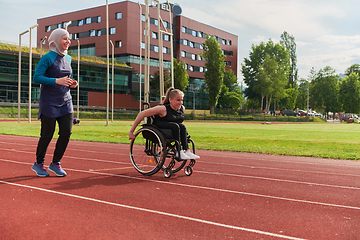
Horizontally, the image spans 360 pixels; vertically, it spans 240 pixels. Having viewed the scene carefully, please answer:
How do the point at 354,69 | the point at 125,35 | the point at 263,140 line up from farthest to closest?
the point at 354,69
the point at 125,35
the point at 263,140

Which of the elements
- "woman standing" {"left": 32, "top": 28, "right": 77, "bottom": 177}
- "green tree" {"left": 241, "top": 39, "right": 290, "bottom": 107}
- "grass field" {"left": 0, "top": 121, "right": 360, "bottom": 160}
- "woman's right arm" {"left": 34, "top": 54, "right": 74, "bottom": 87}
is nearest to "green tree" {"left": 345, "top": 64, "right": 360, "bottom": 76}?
"green tree" {"left": 241, "top": 39, "right": 290, "bottom": 107}

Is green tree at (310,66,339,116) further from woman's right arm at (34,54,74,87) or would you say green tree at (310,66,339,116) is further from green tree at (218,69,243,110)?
woman's right arm at (34,54,74,87)

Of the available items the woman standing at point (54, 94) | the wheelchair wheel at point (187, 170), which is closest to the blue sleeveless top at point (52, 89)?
the woman standing at point (54, 94)

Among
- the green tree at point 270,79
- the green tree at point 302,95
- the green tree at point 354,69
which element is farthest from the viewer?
the green tree at point 354,69

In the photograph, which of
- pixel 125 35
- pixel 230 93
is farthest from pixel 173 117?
pixel 230 93

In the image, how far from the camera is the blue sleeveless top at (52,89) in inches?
219

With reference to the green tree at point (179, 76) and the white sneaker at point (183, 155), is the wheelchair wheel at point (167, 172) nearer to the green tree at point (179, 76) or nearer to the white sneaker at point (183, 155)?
the white sneaker at point (183, 155)

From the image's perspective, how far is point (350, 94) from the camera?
80.3 m

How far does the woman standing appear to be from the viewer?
560 centimetres

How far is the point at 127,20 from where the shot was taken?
203 ft

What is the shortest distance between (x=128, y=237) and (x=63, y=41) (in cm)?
379

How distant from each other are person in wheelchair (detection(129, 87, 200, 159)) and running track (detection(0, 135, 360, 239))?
60cm

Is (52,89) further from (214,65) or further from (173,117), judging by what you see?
(214,65)

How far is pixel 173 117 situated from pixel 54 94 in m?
2.01
